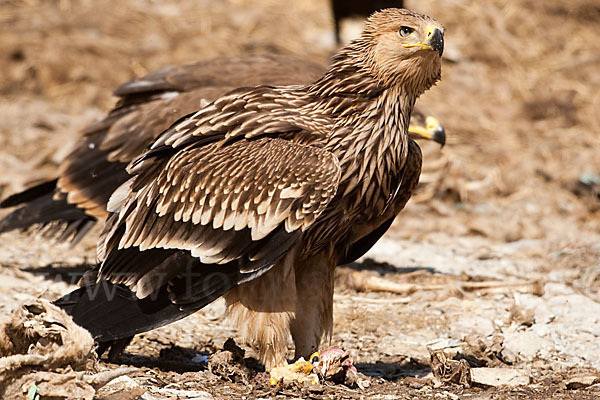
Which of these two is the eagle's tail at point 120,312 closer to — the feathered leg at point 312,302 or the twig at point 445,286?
the feathered leg at point 312,302

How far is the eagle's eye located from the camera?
410 cm

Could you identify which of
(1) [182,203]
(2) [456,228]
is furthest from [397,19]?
(2) [456,228]

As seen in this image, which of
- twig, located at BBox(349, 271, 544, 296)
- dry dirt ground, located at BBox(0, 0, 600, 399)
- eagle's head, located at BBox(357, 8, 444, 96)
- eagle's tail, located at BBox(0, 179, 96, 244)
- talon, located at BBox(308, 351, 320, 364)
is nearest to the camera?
eagle's head, located at BBox(357, 8, 444, 96)

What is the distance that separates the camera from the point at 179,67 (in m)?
6.31

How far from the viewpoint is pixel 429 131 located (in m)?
5.86

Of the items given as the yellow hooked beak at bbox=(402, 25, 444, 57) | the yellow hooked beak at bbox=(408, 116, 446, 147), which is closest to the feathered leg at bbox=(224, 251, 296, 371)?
the yellow hooked beak at bbox=(402, 25, 444, 57)

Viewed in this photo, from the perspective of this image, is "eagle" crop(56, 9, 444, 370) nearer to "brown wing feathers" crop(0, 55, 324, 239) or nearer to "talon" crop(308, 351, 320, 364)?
"talon" crop(308, 351, 320, 364)

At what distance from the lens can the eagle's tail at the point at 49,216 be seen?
19.5ft

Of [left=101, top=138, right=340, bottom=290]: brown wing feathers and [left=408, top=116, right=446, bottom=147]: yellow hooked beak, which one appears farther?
[left=408, top=116, right=446, bottom=147]: yellow hooked beak

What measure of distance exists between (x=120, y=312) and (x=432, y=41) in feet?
6.02

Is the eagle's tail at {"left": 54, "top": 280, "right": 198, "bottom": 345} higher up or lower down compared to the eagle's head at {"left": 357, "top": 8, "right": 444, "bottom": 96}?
lower down

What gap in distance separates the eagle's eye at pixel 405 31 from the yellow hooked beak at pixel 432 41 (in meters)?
0.06

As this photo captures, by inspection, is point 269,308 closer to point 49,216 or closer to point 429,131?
point 429,131

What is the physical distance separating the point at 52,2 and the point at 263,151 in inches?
358
